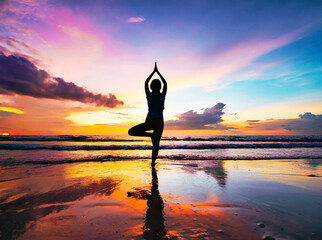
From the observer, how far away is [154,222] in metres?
2.10

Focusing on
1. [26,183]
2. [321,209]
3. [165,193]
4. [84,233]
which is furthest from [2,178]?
[321,209]

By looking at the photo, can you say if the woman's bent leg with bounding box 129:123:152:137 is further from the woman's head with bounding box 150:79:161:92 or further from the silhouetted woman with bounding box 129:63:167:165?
the woman's head with bounding box 150:79:161:92

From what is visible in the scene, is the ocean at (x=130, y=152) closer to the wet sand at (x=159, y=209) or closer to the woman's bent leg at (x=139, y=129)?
the woman's bent leg at (x=139, y=129)

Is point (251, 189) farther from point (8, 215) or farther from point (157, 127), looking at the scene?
point (8, 215)

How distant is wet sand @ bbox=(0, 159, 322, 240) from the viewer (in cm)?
189

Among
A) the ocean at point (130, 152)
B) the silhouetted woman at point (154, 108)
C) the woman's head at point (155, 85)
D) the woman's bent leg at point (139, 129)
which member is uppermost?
the woman's head at point (155, 85)

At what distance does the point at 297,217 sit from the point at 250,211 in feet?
2.00

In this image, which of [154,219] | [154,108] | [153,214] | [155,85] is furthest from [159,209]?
[155,85]

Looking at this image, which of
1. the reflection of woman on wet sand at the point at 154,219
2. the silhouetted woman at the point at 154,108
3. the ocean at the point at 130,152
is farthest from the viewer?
the ocean at the point at 130,152

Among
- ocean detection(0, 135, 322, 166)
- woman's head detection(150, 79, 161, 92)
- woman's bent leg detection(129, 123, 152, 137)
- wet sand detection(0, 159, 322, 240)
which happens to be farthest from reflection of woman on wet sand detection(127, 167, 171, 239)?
ocean detection(0, 135, 322, 166)

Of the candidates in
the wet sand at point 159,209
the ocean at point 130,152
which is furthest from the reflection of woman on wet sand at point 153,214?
the ocean at point 130,152

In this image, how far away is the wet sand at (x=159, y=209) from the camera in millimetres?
1895

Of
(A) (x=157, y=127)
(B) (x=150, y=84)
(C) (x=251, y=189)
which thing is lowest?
(C) (x=251, y=189)

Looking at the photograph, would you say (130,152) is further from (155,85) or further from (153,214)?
(153,214)
